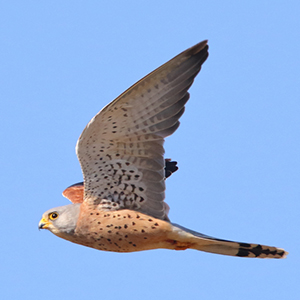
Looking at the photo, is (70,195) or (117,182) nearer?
(117,182)

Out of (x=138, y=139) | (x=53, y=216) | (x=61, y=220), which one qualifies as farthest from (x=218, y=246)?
(x=53, y=216)

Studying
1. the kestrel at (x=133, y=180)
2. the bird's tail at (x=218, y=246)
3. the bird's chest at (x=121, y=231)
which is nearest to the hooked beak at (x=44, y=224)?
the kestrel at (x=133, y=180)

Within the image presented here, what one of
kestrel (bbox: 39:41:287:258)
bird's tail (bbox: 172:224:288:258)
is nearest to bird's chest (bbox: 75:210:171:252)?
kestrel (bbox: 39:41:287:258)

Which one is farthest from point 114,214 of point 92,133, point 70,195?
point 70,195

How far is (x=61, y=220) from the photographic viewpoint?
8711 millimetres

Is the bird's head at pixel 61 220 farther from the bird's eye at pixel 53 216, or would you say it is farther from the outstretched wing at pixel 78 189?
the outstretched wing at pixel 78 189

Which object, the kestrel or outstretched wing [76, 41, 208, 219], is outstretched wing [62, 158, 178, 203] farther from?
outstretched wing [76, 41, 208, 219]

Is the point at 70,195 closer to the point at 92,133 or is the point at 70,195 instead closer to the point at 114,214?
the point at 114,214

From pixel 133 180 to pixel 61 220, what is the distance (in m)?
1.16

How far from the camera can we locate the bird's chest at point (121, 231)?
27.7 ft

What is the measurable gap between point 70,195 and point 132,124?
2.76 metres

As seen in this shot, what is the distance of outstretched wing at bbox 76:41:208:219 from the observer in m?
7.71

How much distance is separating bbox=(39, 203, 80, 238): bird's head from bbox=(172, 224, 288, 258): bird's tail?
1.40 metres

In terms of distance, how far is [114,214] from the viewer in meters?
8.57
